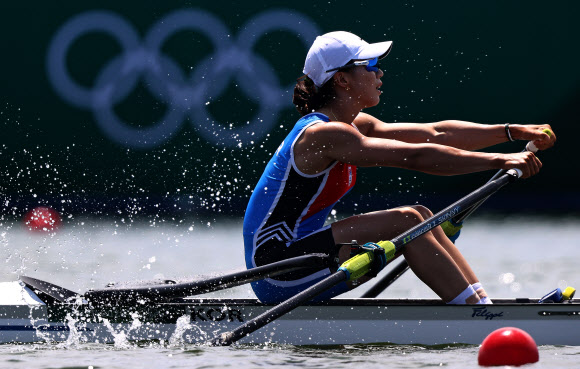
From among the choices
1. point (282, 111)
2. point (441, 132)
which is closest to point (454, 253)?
point (441, 132)

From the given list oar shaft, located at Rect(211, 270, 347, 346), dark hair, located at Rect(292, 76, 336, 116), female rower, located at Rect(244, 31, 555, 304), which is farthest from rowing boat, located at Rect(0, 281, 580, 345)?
dark hair, located at Rect(292, 76, 336, 116)

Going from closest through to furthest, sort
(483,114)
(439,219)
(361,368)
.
Result: (361,368) → (439,219) → (483,114)

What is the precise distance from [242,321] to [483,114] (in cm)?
940

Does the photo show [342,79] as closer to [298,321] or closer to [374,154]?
[374,154]

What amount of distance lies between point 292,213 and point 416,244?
2.32ft

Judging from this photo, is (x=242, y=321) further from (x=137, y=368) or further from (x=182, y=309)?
(x=137, y=368)

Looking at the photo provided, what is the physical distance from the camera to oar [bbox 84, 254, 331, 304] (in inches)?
214

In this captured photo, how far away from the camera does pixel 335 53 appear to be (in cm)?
570

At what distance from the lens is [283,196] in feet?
18.2

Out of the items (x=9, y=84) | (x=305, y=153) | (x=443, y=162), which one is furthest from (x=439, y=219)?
(x=9, y=84)

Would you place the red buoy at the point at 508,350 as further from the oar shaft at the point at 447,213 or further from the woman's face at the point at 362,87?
the woman's face at the point at 362,87

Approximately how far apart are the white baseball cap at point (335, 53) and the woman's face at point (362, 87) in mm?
81

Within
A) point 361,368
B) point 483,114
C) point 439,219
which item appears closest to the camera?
point 361,368

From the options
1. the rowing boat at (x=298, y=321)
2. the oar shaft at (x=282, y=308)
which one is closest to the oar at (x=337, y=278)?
the oar shaft at (x=282, y=308)
